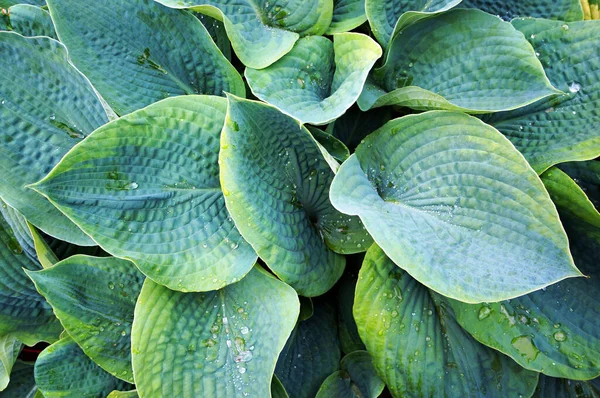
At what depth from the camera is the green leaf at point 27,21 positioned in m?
1.00

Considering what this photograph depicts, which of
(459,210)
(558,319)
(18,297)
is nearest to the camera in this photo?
(459,210)

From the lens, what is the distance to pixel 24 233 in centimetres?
103

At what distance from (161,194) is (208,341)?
0.28 metres

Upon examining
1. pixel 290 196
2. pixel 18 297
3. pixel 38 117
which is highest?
pixel 38 117

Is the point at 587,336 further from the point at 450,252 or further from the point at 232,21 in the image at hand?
the point at 232,21

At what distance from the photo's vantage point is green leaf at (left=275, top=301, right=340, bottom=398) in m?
1.06

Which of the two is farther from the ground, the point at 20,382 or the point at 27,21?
the point at 27,21

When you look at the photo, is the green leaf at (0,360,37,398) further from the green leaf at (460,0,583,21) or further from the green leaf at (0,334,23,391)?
the green leaf at (460,0,583,21)

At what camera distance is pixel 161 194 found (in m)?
0.88

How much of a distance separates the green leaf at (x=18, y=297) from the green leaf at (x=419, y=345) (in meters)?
0.69

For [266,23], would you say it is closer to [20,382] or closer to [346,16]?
[346,16]

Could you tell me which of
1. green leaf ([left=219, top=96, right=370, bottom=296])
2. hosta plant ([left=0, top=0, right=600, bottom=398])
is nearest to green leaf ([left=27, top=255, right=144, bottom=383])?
hosta plant ([left=0, top=0, right=600, bottom=398])

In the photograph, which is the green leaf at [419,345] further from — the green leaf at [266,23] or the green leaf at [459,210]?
the green leaf at [266,23]

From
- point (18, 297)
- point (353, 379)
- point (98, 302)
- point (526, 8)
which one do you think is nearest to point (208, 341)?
point (98, 302)
